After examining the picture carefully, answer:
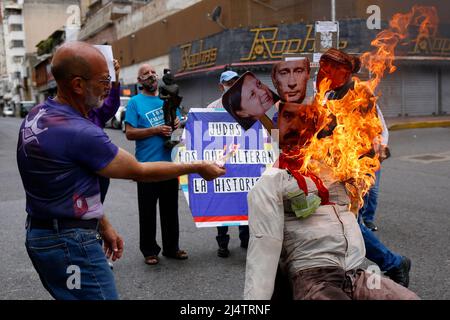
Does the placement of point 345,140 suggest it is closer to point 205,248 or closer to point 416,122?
point 205,248

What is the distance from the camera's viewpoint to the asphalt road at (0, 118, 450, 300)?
4219 mm

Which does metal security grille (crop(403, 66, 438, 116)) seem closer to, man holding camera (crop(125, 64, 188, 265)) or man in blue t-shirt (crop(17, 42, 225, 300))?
man holding camera (crop(125, 64, 188, 265))

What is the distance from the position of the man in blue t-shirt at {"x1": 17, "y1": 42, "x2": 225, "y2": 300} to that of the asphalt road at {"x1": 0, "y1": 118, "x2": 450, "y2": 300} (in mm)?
1826

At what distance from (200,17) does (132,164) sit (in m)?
26.3

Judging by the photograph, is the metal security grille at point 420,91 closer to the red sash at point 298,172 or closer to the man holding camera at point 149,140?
the man holding camera at point 149,140

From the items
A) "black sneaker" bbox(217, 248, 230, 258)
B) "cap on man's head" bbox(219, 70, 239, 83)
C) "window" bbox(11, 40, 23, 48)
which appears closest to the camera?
"black sneaker" bbox(217, 248, 230, 258)


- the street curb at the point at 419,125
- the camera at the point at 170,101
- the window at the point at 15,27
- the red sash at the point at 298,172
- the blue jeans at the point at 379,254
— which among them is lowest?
the blue jeans at the point at 379,254

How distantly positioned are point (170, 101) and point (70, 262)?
285 centimetres

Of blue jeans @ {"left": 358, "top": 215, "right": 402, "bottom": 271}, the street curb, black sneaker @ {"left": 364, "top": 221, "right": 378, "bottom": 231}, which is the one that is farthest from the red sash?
the street curb

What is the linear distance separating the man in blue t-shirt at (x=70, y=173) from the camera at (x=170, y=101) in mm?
2486

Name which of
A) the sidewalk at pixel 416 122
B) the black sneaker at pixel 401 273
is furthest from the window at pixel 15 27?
the black sneaker at pixel 401 273

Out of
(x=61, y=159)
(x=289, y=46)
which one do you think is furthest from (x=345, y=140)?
(x=289, y=46)

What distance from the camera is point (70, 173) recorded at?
2291 mm

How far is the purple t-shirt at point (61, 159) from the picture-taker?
2252 mm
